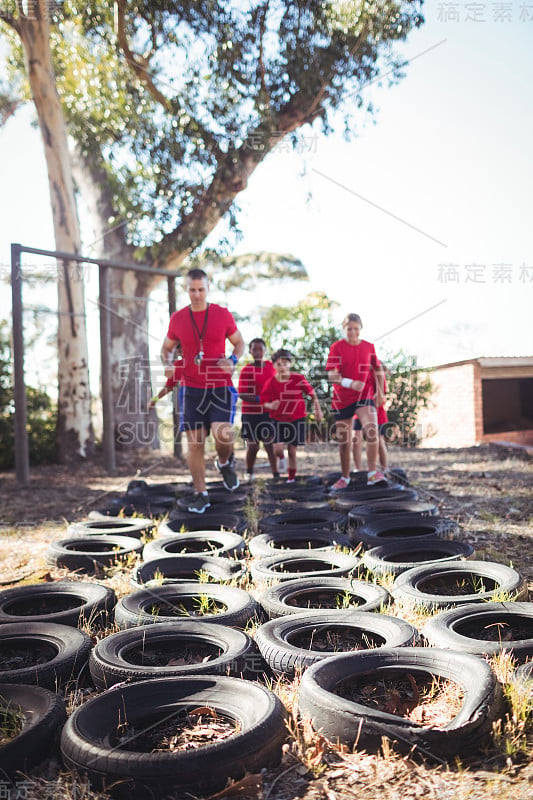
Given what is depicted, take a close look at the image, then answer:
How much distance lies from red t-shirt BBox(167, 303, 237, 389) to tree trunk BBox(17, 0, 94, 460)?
18.9 feet

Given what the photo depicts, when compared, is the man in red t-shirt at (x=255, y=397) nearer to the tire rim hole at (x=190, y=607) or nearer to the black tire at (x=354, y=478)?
the black tire at (x=354, y=478)

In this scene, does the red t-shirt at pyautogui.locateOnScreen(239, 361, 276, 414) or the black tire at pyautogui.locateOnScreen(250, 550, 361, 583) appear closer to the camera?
the black tire at pyautogui.locateOnScreen(250, 550, 361, 583)

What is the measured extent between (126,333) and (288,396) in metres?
6.17

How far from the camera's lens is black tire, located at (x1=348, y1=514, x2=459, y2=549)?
5.07 m

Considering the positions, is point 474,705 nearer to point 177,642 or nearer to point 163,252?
point 177,642

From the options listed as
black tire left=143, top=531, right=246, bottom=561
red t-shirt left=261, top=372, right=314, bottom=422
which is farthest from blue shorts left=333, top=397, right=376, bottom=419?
black tire left=143, top=531, right=246, bottom=561

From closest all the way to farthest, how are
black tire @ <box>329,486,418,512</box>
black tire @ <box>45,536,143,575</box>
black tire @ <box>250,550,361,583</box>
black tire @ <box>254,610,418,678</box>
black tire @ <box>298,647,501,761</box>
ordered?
black tire @ <box>298,647,501,761</box>
black tire @ <box>254,610,418,678</box>
black tire @ <box>250,550,361,583</box>
black tire @ <box>45,536,143,575</box>
black tire @ <box>329,486,418,512</box>

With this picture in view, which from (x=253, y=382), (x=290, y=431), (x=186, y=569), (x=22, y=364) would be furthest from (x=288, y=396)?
(x=22, y=364)

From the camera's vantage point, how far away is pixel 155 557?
440 cm

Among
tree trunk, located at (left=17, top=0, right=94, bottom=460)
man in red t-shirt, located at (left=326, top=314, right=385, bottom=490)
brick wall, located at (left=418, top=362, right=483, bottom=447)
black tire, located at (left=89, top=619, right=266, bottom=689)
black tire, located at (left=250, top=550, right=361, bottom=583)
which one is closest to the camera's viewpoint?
black tire, located at (left=89, top=619, right=266, bottom=689)

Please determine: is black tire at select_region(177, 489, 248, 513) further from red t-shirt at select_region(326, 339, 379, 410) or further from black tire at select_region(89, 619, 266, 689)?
black tire at select_region(89, 619, 266, 689)

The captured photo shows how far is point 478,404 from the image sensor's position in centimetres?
1577

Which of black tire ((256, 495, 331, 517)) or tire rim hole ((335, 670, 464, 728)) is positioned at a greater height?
black tire ((256, 495, 331, 517))

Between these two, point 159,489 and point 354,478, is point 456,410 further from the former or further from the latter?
point 159,489
